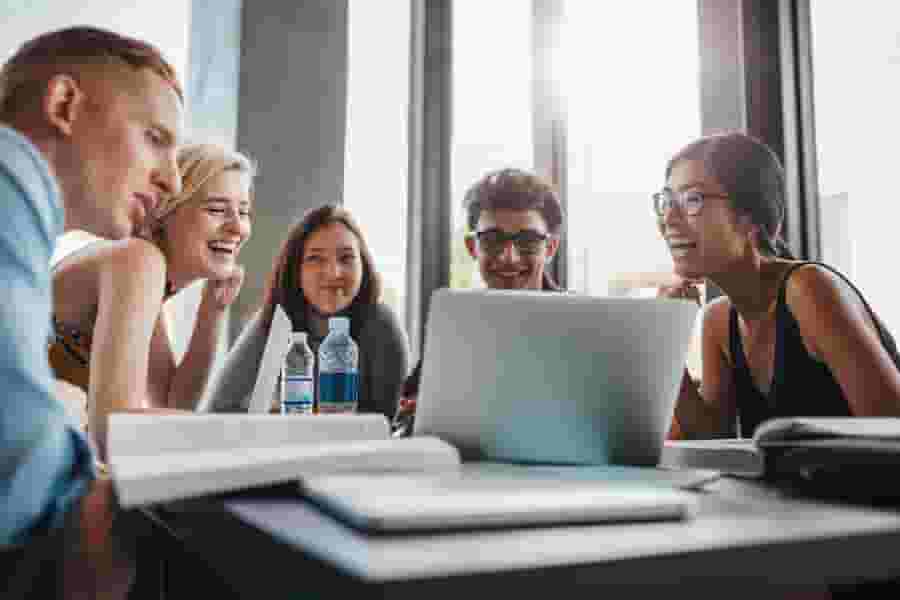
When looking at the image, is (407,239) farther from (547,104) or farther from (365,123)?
(547,104)

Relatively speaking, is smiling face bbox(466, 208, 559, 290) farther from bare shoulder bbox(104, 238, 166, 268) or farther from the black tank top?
bare shoulder bbox(104, 238, 166, 268)

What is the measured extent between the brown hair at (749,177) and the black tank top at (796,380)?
0.54 feet

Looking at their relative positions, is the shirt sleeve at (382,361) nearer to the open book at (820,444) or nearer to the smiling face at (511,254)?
the smiling face at (511,254)

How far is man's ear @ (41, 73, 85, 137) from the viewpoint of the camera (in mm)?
1034

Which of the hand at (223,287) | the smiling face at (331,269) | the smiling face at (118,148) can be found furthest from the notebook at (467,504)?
the hand at (223,287)

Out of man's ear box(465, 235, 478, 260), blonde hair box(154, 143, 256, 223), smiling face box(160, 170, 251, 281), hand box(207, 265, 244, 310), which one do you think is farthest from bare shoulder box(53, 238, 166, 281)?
man's ear box(465, 235, 478, 260)

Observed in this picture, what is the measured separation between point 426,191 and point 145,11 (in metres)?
1.26

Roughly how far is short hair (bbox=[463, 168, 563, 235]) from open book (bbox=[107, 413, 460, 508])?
1355 mm

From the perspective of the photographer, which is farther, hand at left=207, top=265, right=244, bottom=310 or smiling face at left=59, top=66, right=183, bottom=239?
hand at left=207, top=265, right=244, bottom=310

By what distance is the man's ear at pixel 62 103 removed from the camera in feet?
3.39

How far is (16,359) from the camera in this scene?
1.79 ft

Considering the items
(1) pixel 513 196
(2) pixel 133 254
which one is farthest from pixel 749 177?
(2) pixel 133 254

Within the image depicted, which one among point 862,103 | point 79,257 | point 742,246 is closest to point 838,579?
point 742,246

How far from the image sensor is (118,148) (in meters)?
1.12
